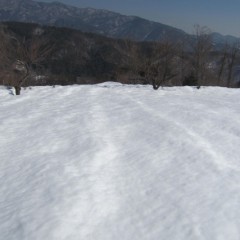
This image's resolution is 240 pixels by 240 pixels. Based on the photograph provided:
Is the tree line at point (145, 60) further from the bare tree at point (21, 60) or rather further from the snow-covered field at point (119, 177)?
the snow-covered field at point (119, 177)

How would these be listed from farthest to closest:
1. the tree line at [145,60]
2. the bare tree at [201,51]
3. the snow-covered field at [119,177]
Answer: the bare tree at [201,51]
the tree line at [145,60]
the snow-covered field at [119,177]

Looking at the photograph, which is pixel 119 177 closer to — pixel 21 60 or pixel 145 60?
pixel 21 60

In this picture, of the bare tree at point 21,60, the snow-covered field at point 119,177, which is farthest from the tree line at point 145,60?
the snow-covered field at point 119,177

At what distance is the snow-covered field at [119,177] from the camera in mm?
4699

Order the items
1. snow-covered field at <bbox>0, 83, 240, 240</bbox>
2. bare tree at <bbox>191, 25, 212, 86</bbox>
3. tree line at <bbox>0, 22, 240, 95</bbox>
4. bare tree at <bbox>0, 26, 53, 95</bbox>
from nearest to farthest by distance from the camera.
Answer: snow-covered field at <bbox>0, 83, 240, 240</bbox> < bare tree at <bbox>0, 26, 53, 95</bbox> < tree line at <bbox>0, 22, 240, 95</bbox> < bare tree at <bbox>191, 25, 212, 86</bbox>

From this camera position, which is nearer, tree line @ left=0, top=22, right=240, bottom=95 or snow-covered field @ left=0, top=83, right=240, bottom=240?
snow-covered field @ left=0, top=83, right=240, bottom=240

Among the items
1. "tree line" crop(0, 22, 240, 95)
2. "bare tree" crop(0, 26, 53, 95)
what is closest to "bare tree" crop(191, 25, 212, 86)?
"tree line" crop(0, 22, 240, 95)

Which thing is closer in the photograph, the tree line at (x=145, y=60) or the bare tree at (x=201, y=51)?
the tree line at (x=145, y=60)

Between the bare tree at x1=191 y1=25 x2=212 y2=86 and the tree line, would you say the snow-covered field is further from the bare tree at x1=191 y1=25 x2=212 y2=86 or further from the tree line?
the bare tree at x1=191 y1=25 x2=212 y2=86

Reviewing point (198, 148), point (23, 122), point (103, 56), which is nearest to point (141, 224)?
point (198, 148)

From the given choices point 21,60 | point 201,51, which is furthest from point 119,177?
point 201,51

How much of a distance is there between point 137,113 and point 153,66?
11.9 metres

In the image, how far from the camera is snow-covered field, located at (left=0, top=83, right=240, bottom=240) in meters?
4.70

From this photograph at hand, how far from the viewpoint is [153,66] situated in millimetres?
23250
